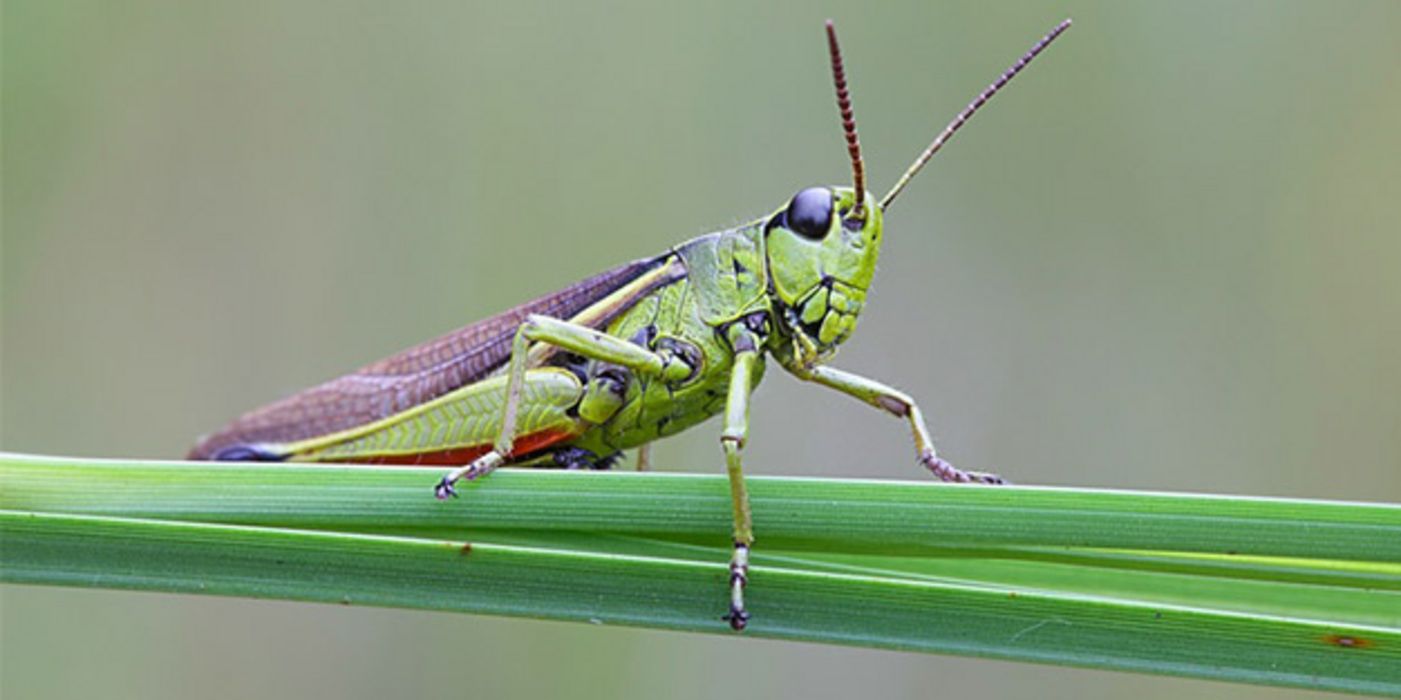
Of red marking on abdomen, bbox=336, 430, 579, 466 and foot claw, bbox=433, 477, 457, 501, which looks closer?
foot claw, bbox=433, 477, 457, 501

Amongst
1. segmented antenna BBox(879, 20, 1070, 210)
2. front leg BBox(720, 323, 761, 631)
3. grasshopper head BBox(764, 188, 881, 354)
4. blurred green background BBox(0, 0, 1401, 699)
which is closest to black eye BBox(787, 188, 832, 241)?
grasshopper head BBox(764, 188, 881, 354)

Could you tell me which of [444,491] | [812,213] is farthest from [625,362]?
[444,491]

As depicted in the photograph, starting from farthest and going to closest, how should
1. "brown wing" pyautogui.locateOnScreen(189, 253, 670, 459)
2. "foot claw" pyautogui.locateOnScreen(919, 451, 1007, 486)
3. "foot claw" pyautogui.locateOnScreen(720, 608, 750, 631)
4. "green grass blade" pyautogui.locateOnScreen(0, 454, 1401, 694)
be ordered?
"brown wing" pyautogui.locateOnScreen(189, 253, 670, 459) < "foot claw" pyautogui.locateOnScreen(919, 451, 1007, 486) < "foot claw" pyautogui.locateOnScreen(720, 608, 750, 631) < "green grass blade" pyautogui.locateOnScreen(0, 454, 1401, 694)

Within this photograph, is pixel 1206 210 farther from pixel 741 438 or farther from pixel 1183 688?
pixel 741 438

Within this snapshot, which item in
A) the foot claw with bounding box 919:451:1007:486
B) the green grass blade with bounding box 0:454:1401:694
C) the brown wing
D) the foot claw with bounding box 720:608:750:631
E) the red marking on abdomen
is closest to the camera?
the green grass blade with bounding box 0:454:1401:694

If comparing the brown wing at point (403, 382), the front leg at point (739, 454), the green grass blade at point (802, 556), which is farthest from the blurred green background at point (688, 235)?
the green grass blade at point (802, 556)

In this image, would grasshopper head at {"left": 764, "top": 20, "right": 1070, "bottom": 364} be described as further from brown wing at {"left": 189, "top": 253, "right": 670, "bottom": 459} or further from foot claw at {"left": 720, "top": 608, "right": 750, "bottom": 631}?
foot claw at {"left": 720, "top": 608, "right": 750, "bottom": 631}

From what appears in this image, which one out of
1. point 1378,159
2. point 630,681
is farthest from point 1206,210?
point 630,681
